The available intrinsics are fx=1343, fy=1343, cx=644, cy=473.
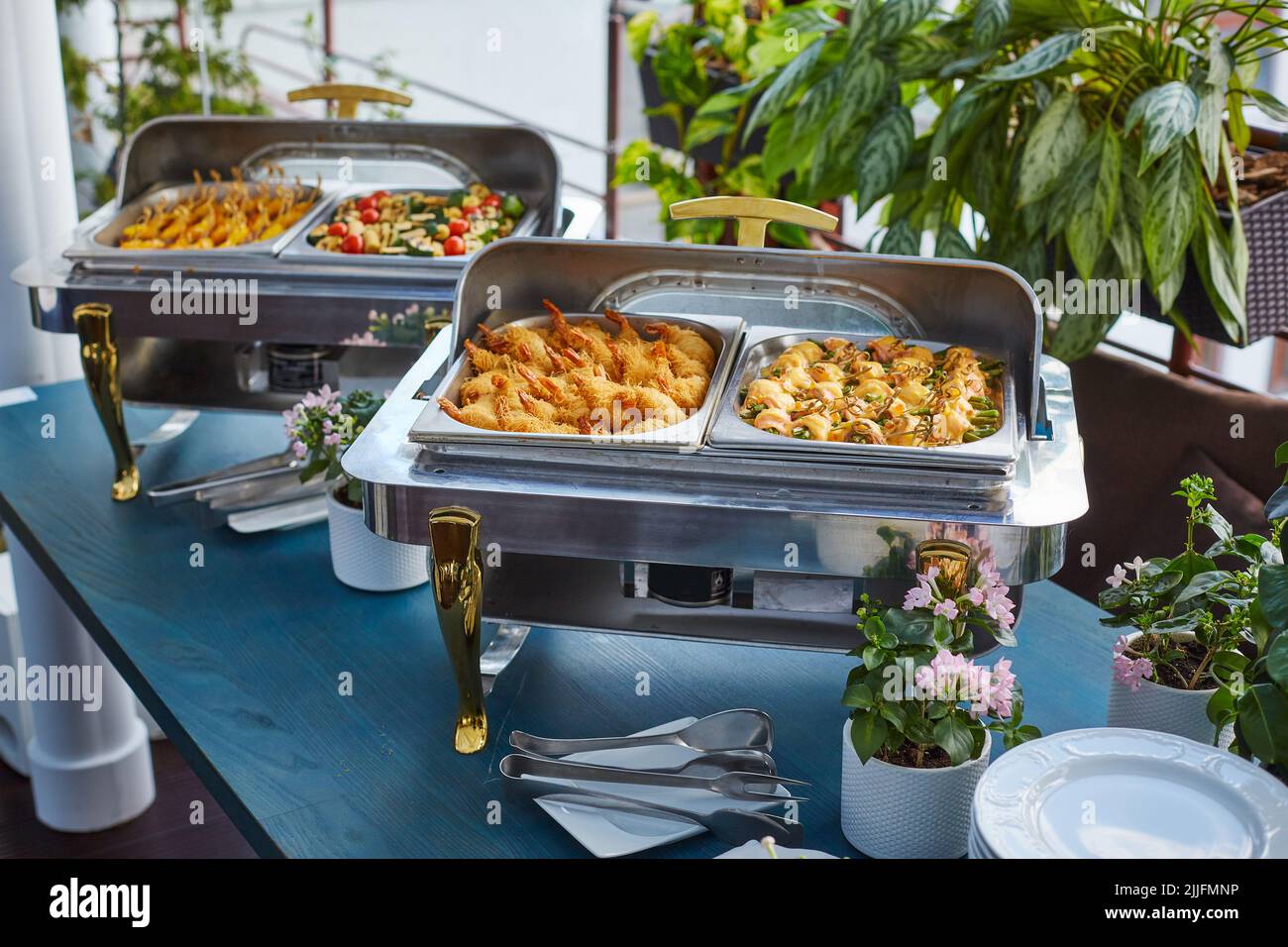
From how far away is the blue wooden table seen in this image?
4.23 ft

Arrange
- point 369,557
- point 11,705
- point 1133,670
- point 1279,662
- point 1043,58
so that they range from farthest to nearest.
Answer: point 11,705
point 1043,58
point 369,557
point 1133,670
point 1279,662

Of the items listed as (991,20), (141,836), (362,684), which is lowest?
(141,836)

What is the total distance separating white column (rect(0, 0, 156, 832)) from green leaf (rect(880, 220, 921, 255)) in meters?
1.31

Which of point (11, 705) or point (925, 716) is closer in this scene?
point (925, 716)

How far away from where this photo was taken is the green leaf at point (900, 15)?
82.9 inches

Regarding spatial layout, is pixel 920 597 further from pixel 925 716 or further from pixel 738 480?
pixel 738 480

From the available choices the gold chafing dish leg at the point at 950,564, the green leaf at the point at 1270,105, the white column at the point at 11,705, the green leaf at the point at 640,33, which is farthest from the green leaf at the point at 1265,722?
the green leaf at the point at 640,33

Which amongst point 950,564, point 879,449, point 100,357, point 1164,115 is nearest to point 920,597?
point 950,564

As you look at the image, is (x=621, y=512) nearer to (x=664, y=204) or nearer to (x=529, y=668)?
(x=529, y=668)

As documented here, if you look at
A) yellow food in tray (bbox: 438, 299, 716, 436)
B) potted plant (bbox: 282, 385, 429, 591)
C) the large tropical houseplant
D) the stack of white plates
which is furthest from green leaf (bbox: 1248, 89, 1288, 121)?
potted plant (bbox: 282, 385, 429, 591)

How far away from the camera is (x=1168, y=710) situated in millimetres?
1260

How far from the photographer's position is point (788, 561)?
125cm

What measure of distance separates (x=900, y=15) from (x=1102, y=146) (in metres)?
0.39

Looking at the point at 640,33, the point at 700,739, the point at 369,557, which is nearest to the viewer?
the point at 700,739
